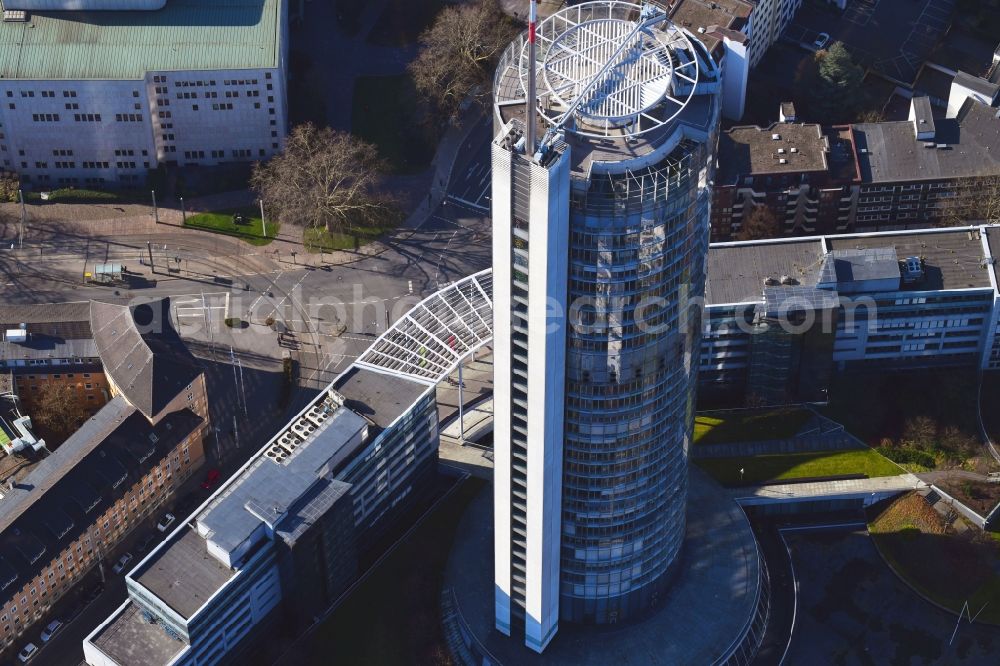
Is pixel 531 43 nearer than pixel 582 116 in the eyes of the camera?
Yes

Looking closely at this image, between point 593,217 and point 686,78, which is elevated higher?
point 686,78

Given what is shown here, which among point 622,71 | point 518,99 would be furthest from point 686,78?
point 518,99

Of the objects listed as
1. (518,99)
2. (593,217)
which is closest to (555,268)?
(593,217)

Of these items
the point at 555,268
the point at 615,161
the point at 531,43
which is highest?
the point at 531,43

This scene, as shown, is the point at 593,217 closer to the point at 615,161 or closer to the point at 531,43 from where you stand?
the point at 615,161

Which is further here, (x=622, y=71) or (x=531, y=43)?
(x=622, y=71)

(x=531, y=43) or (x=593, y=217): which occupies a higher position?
(x=531, y=43)

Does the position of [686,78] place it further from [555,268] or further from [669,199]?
[555,268]
